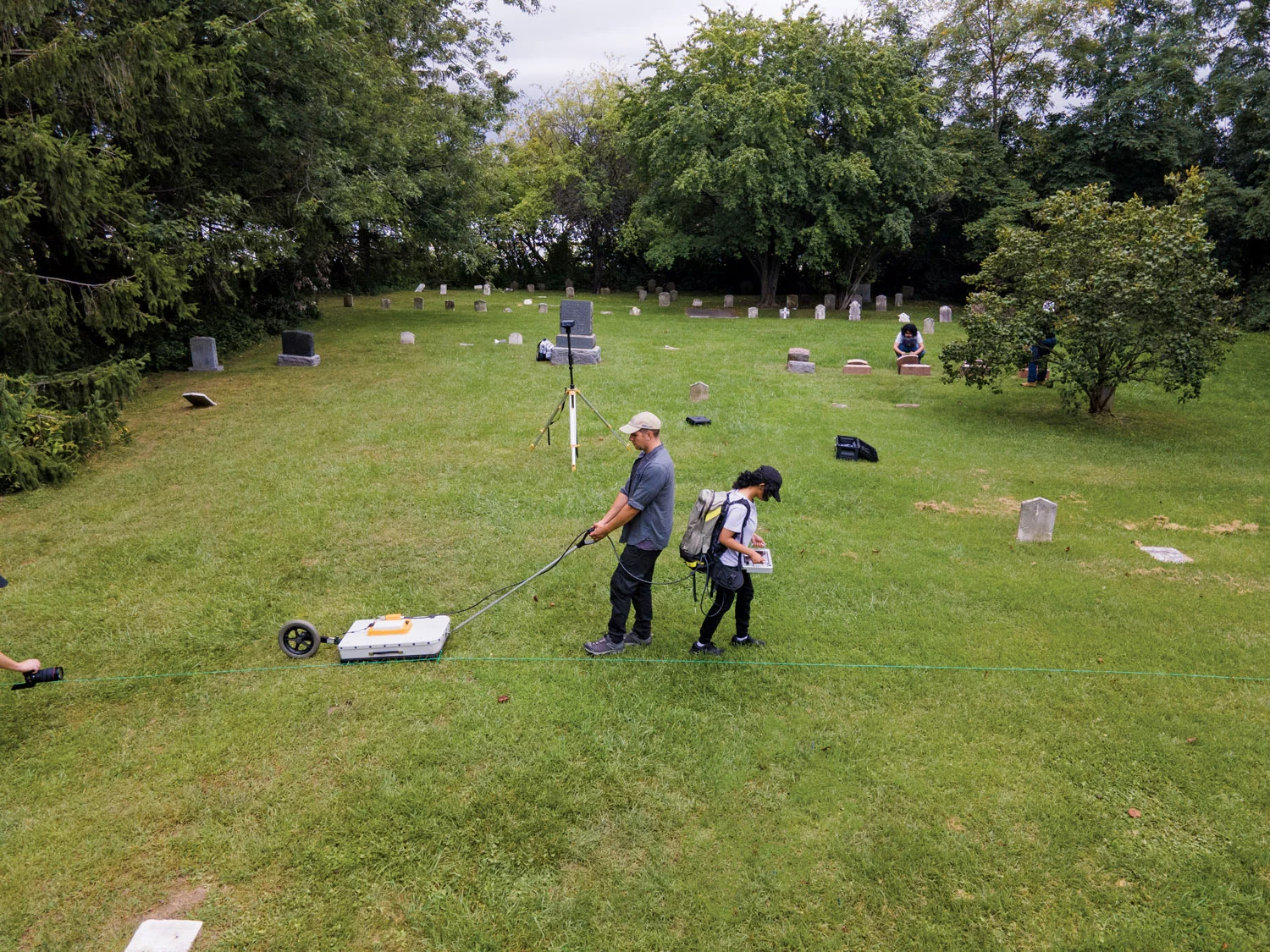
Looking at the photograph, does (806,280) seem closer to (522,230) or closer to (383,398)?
(522,230)

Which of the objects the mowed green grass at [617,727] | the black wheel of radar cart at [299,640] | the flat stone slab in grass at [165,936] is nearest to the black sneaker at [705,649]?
the mowed green grass at [617,727]

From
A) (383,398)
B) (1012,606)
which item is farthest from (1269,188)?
(383,398)

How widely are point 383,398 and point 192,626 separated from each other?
998cm

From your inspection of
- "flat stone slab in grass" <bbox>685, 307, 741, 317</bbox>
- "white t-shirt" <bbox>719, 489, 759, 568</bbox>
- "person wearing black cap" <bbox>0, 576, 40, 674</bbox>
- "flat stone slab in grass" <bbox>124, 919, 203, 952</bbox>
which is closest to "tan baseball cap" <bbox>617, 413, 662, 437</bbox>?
"white t-shirt" <bbox>719, 489, 759, 568</bbox>

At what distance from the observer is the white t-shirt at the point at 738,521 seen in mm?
6414

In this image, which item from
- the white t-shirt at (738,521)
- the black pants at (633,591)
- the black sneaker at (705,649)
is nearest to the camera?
the white t-shirt at (738,521)

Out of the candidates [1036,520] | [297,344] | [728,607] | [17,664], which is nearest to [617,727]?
[728,607]

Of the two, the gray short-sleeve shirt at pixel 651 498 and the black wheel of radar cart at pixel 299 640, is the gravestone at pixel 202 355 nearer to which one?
the black wheel of radar cart at pixel 299 640

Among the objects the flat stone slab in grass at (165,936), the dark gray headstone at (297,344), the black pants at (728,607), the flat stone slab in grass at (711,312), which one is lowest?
the flat stone slab in grass at (165,936)

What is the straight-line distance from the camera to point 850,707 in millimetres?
6223

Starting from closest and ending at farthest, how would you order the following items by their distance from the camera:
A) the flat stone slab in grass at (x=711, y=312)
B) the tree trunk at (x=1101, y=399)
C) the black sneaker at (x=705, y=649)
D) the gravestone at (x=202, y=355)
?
the black sneaker at (x=705, y=649)
the tree trunk at (x=1101, y=399)
the gravestone at (x=202, y=355)
the flat stone slab in grass at (x=711, y=312)

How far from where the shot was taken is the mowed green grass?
4.45 metres

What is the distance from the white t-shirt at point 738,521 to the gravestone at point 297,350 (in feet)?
55.3

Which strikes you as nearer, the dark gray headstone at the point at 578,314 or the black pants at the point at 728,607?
the black pants at the point at 728,607
